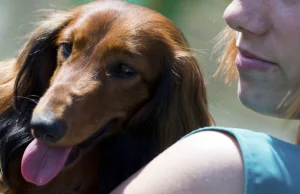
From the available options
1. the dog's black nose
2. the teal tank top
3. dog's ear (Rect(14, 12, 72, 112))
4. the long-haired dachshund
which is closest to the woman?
the teal tank top

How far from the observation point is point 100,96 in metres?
2.52

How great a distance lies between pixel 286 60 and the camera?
219cm

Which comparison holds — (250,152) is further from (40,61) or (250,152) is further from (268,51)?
(40,61)

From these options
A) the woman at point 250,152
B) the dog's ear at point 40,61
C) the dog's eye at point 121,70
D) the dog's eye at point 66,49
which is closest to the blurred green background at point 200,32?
the dog's ear at point 40,61

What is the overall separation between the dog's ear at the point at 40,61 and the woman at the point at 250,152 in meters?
0.96

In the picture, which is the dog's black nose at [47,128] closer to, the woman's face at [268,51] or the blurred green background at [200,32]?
the woman's face at [268,51]

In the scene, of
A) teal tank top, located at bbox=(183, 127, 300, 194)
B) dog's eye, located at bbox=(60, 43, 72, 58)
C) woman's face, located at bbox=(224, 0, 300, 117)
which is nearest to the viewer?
teal tank top, located at bbox=(183, 127, 300, 194)

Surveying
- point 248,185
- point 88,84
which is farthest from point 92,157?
point 248,185

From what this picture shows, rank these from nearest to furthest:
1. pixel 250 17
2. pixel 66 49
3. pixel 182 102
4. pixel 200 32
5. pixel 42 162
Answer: pixel 250 17, pixel 42 162, pixel 66 49, pixel 182 102, pixel 200 32

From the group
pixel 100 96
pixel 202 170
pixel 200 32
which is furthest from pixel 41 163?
pixel 200 32

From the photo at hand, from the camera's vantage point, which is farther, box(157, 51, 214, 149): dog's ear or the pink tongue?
box(157, 51, 214, 149): dog's ear

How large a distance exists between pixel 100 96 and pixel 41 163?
14.4 inches

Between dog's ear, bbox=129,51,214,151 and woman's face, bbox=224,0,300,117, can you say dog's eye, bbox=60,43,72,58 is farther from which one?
woman's face, bbox=224,0,300,117

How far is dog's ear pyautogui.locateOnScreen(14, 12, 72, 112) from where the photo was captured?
282cm
